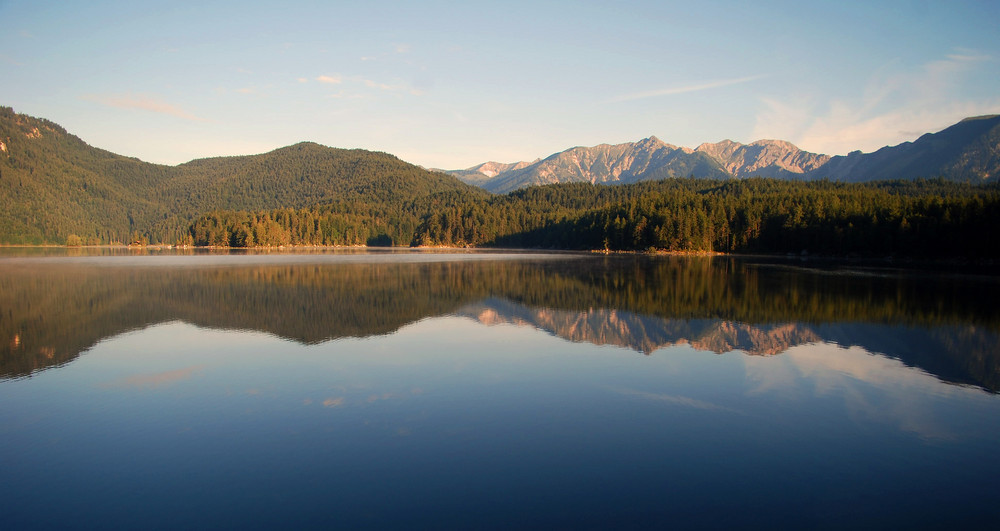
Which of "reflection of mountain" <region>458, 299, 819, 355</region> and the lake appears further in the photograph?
"reflection of mountain" <region>458, 299, 819, 355</region>

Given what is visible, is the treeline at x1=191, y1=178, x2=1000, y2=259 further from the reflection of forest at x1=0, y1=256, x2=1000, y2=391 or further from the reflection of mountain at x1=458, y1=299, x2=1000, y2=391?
the reflection of mountain at x1=458, y1=299, x2=1000, y2=391

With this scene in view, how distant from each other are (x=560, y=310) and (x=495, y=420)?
1664cm

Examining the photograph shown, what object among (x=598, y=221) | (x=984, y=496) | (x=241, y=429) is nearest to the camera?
(x=984, y=496)

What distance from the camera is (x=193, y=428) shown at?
1102cm

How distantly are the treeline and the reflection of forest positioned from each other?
46211 mm

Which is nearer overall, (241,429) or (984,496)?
(984,496)

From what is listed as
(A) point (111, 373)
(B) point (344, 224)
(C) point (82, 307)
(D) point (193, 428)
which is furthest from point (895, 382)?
(B) point (344, 224)

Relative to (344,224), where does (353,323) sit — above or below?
below

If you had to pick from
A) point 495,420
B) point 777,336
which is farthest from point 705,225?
point 495,420

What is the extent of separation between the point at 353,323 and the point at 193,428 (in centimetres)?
1229

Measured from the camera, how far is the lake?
25.7ft

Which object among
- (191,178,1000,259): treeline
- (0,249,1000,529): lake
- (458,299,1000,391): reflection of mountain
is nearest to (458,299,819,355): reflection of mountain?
(458,299,1000,391): reflection of mountain

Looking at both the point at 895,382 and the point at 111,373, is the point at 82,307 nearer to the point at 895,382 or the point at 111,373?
the point at 111,373

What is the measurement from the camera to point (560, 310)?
91.1ft
